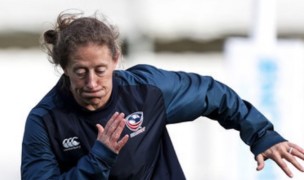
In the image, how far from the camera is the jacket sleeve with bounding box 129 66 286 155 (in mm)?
4820

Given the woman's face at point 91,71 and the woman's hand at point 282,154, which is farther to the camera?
the woman's hand at point 282,154

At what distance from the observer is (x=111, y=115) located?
4602mm

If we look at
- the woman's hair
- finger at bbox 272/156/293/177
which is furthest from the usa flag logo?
finger at bbox 272/156/293/177

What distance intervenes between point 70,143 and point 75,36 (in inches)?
17.3

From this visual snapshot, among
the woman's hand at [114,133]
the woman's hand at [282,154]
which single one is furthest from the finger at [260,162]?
the woman's hand at [114,133]

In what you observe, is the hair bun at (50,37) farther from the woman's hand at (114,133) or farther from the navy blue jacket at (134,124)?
the woman's hand at (114,133)

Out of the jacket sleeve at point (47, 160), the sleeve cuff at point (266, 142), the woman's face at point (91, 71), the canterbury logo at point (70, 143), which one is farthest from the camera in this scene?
the sleeve cuff at point (266, 142)

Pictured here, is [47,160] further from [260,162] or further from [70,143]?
[260,162]

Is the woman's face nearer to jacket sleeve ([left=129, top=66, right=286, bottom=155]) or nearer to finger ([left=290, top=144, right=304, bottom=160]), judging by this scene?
jacket sleeve ([left=129, top=66, right=286, bottom=155])

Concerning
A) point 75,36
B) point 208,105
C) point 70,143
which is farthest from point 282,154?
point 75,36

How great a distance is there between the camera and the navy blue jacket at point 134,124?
4.49m

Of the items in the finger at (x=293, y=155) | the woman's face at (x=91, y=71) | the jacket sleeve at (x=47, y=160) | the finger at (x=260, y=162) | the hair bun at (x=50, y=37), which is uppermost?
the hair bun at (x=50, y=37)

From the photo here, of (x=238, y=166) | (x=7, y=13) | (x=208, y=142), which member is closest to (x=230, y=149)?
(x=238, y=166)

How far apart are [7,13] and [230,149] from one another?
362cm
